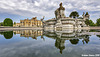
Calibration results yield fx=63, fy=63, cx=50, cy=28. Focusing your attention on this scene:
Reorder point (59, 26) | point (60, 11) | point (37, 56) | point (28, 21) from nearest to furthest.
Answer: point (37, 56) < point (59, 26) < point (60, 11) < point (28, 21)

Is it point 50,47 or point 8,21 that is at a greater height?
point 8,21

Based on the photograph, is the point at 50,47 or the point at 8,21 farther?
the point at 8,21

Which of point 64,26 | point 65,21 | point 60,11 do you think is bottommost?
point 64,26

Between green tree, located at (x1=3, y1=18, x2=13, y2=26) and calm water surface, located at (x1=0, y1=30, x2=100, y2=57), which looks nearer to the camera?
calm water surface, located at (x1=0, y1=30, x2=100, y2=57)

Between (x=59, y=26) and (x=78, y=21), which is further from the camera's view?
(x=78, y=21)

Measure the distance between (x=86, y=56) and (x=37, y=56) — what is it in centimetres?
284

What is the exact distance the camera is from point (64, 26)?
42.5 metres

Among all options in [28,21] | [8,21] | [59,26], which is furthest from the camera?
[28,21]

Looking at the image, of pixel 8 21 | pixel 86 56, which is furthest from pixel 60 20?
pixel 8 21

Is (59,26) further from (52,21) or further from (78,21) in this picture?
(78,21)

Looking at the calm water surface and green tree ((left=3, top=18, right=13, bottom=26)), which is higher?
green tree ((left=3, top=18, right=13, bottom=26))

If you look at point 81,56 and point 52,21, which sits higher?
point 52,21

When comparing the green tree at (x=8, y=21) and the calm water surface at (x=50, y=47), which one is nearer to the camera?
the calm water surface at (x=50, y=47)

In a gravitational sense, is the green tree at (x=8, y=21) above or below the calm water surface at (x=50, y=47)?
above
